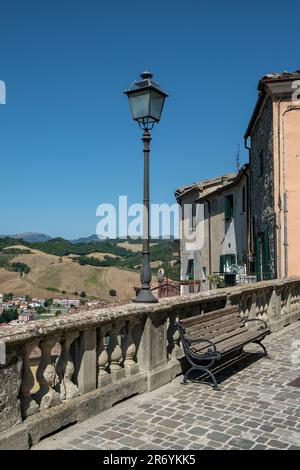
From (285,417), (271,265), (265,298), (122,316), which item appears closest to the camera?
(285,417)

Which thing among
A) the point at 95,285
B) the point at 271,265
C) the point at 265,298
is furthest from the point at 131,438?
the point at 95,285

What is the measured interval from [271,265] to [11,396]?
40.0 ft

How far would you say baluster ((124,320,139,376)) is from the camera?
16.7 feet

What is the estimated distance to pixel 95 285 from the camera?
300 feet

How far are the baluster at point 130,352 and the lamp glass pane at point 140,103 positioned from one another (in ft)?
8.91

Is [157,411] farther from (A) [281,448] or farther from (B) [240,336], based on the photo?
(B) [240,336]

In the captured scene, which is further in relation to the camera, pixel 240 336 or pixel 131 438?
pixel 240 336

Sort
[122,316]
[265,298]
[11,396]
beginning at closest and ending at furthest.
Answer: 1. [11,396]
2. [122,316]
3. [265,298]

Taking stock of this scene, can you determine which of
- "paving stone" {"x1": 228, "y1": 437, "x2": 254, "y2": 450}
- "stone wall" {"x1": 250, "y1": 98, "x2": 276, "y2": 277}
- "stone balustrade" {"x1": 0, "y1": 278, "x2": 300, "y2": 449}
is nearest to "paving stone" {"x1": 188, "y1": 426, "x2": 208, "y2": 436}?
"paving stone" {"x1": 228, "y1": 437, "x2": 254, "y2": 450}

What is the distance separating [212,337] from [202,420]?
1688mm

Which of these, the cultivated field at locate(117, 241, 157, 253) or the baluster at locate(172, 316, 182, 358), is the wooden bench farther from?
the cultivated field at locate(117, 241, 157, 253)

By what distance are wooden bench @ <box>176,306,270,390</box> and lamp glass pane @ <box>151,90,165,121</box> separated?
9.08 ft

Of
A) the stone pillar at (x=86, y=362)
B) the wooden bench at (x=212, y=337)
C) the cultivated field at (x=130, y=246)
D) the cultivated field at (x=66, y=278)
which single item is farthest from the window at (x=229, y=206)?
the cultivated field at (x=130, y=246)

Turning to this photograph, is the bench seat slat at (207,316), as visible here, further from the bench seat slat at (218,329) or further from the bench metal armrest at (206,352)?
the bench metal armrest at (206,352)
